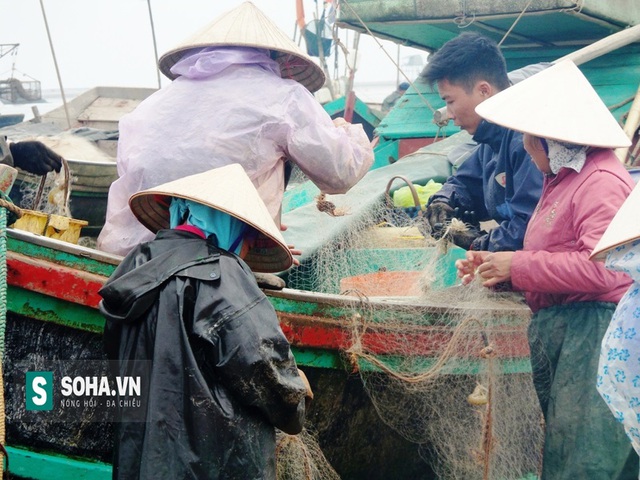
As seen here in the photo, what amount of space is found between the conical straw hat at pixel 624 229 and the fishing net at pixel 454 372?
1.41 meters

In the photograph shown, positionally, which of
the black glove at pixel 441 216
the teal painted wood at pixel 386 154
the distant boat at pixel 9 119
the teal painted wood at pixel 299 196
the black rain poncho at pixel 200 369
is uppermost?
the black rain poncho at pixel 200 369

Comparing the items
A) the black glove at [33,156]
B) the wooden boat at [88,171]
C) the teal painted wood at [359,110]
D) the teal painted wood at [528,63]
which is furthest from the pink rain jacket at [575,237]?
the teal painted wood at [359,110]

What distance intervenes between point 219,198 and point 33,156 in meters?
1.89

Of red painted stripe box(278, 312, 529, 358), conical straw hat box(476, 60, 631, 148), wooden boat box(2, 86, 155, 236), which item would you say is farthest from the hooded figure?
wooden boat box(2, 86, 155, 236)

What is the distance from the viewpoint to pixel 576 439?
10.8ft

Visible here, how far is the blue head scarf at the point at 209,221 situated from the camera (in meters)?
2.71

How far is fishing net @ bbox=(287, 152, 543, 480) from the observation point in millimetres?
3820

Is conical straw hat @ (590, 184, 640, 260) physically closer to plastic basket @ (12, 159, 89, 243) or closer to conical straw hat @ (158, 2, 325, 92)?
conical straw hat @ (158, 2, 325, 92)

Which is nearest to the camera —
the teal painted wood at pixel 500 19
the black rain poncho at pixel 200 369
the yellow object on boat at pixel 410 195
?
the black rain poncho at pixel 200 369

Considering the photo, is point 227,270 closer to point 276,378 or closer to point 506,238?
point 276,378

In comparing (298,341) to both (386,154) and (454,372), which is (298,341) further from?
(386,154)

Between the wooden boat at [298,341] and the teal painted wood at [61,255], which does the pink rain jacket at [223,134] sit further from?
the wooden boat at [298,341]

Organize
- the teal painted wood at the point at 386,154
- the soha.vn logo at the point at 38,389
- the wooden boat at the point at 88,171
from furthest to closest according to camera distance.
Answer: the teal painted wood at the point at 386,154
the wooden boat at the point at 88,171
the soha.vn logo at the point at 38,389

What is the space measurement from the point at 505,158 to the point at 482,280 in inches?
29.0
